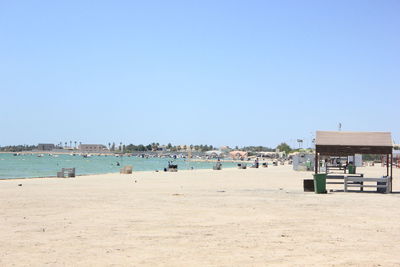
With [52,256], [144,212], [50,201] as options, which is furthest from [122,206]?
[52,256]

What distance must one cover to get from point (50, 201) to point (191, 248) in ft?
30.6

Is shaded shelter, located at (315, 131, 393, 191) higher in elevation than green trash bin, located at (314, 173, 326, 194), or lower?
higher

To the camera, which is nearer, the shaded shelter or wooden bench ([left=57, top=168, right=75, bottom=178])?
the shaded shelter

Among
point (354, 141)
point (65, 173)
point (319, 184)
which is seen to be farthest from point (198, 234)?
point (65, 173)

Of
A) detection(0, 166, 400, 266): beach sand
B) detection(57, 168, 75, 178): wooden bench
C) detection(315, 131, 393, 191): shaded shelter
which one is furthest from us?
detection(57, 168, 75, 178): wooden bench

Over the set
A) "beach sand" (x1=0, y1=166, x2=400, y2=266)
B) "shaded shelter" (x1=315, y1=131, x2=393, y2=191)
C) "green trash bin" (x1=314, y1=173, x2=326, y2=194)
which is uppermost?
"shaded shelter" (x1=315, y1=131, x2=393, y2=191)

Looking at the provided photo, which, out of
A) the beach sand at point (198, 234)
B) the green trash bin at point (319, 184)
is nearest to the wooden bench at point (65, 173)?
the green trash bin at point (319, 184)

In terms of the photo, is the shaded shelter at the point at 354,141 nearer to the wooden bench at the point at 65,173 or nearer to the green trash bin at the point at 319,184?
the green trash bin at the point at 319,184

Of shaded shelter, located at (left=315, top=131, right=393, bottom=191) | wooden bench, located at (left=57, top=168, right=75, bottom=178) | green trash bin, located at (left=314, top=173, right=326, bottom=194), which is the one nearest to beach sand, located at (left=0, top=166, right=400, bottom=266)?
green trash bin, located at (left=314, top=173, right=326, bottom=194)

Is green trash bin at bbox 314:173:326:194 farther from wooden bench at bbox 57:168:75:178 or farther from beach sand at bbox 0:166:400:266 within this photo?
wooden bench at bbox 57:168:75:178

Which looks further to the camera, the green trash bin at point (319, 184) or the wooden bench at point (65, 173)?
the wooden bench at point (65, 173)

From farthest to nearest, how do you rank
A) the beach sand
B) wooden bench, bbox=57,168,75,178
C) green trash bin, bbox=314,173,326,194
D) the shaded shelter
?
wooden bench, bbox=57,168,75,178 → the shaded shelter → green trash bin, bbox=314,173,326,194 → the beach sand

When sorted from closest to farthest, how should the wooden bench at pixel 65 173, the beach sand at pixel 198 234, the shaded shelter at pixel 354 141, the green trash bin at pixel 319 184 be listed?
the beach sand at pixel 198 234
the green trash bin at pixel 319 184
the shaded shelter at pixel 354 141
the wooden bench at pixel 65 173

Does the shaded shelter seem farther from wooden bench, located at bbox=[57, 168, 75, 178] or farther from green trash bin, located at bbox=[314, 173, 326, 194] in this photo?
wooden bench, located at bbox=[57, 168, 75, 178]
